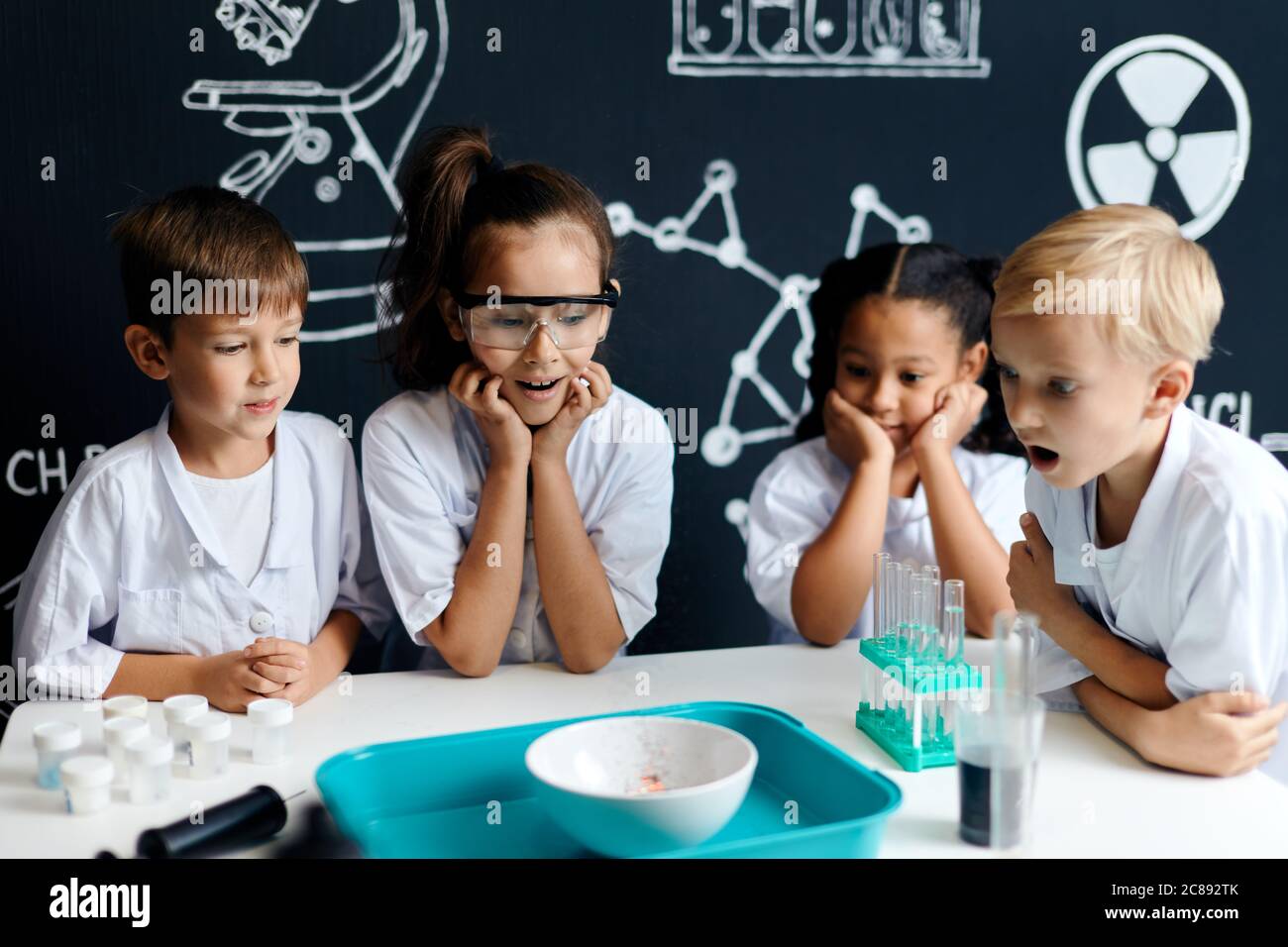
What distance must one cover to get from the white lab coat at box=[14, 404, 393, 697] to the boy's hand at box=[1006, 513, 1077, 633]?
0.89m

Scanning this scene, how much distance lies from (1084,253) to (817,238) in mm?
1079

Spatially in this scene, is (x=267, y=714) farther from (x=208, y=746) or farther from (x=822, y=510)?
(x=822, y=510)

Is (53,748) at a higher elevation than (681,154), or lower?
lower

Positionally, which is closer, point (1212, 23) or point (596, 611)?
point (596, 611)

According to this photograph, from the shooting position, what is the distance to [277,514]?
158cm

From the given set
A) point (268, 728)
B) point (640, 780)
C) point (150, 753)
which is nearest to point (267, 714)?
point (268, 728)

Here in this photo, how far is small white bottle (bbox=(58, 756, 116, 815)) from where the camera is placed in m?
1.10

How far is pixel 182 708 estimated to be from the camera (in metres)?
1.23

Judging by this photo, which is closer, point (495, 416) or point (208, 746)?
point (208, 746)

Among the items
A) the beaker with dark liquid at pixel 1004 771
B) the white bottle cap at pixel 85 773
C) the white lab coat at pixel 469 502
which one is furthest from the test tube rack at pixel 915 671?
the white bottle cap at pixel 85 773

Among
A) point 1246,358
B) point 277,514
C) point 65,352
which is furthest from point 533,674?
point 1246,358

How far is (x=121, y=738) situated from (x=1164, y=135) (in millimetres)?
2126

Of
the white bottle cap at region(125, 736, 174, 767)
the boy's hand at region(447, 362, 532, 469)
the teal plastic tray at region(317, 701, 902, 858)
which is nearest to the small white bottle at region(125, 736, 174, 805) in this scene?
the white bottle cap at region(125, 736, 174, 767)

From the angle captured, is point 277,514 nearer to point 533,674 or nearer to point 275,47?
point 533,674
